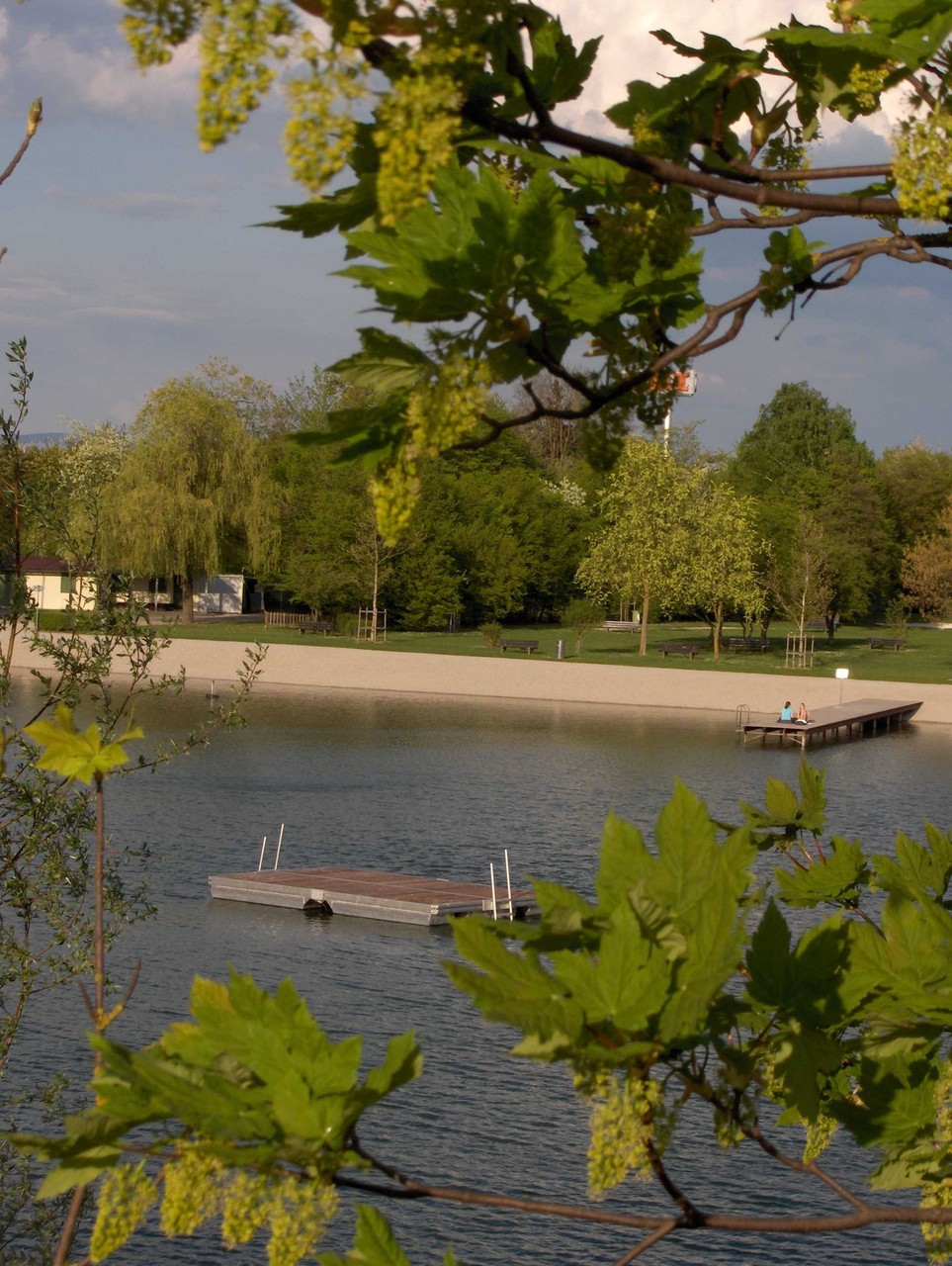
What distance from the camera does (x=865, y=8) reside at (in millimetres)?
1651

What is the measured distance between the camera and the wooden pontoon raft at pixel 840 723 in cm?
4475

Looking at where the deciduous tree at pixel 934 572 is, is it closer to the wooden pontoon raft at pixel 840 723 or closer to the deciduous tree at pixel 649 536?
the deciduous tree at pixel 649 536

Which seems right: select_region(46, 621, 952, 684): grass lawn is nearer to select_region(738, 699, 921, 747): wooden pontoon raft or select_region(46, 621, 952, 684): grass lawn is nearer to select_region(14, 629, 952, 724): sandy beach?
select_region(14, 629, 952, 724): sandy beach

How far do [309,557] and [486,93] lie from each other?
67.0 m

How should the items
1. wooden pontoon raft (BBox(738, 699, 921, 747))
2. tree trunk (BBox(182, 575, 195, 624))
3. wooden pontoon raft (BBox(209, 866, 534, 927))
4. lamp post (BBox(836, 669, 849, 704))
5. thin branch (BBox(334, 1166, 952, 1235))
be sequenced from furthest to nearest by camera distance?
tree trunk (BBox(182, 575, 195, 624)) → lamp post (BBox(836, 669, 849, 704)) → wooden pontoon raft (BBox(738, 699, 921, 747)) → wooden pontoon raft (BBox(209, 866, 534, 927)) → thin branch (BBox(334, 1166, 952, 1235))

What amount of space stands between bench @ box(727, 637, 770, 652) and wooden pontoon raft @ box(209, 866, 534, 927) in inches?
1878

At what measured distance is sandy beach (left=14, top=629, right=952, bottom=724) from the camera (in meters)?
53.7

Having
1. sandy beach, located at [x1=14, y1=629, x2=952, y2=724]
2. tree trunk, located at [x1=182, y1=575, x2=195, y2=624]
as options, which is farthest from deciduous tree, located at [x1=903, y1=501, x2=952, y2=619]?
tree trunk, located at [x1=182, y1=575, x2=195, y2=624]

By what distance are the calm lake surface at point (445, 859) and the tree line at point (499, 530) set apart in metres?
10.4

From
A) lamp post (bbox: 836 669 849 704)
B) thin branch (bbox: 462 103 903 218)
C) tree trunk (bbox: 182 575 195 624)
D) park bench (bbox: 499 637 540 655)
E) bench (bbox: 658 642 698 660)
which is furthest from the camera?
tree trunk (bbox: 182 575 195 624)

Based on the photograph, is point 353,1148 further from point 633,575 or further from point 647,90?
point 633,575

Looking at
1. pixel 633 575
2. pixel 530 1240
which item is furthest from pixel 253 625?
pixel 530 1240

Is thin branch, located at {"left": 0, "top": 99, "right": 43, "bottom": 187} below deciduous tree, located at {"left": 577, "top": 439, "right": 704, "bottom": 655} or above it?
below

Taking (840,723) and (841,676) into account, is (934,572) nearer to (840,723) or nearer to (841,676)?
(841,676)
